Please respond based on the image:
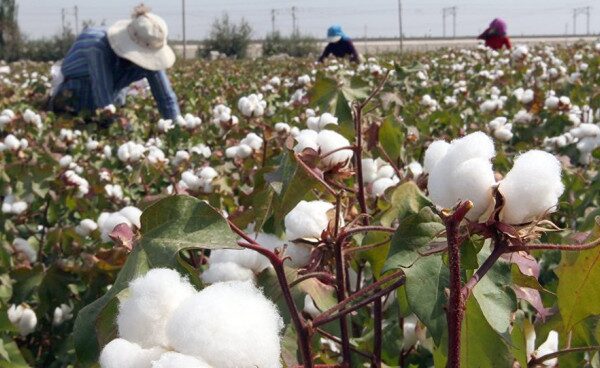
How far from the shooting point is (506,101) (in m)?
4.03

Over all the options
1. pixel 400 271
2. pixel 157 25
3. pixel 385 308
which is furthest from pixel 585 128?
pixel 157 25

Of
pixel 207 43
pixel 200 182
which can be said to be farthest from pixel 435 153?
pixel 207 43

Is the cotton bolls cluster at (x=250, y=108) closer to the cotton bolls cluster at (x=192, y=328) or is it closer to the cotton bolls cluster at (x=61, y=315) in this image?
the cotton bolls cluster at (x=61, y=315)

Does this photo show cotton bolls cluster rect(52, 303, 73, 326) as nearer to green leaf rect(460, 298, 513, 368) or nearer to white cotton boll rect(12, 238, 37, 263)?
white cotton boll rect(12, 238, 37, 263)

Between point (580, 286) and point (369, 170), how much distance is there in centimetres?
79

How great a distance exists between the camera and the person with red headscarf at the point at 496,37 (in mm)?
10634

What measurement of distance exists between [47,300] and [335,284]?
106 centimetres

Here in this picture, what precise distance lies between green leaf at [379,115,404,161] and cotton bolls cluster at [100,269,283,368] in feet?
2.69

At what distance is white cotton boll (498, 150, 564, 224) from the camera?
60 centimetres

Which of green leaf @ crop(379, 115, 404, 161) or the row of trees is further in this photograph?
the row of trees

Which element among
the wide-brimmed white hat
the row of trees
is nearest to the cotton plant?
the wide-brimmed white hat

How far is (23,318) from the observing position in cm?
184

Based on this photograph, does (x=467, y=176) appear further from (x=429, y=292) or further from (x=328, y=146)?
(x=328, y=146)

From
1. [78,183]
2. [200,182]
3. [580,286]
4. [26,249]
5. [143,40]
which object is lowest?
[26,249]
